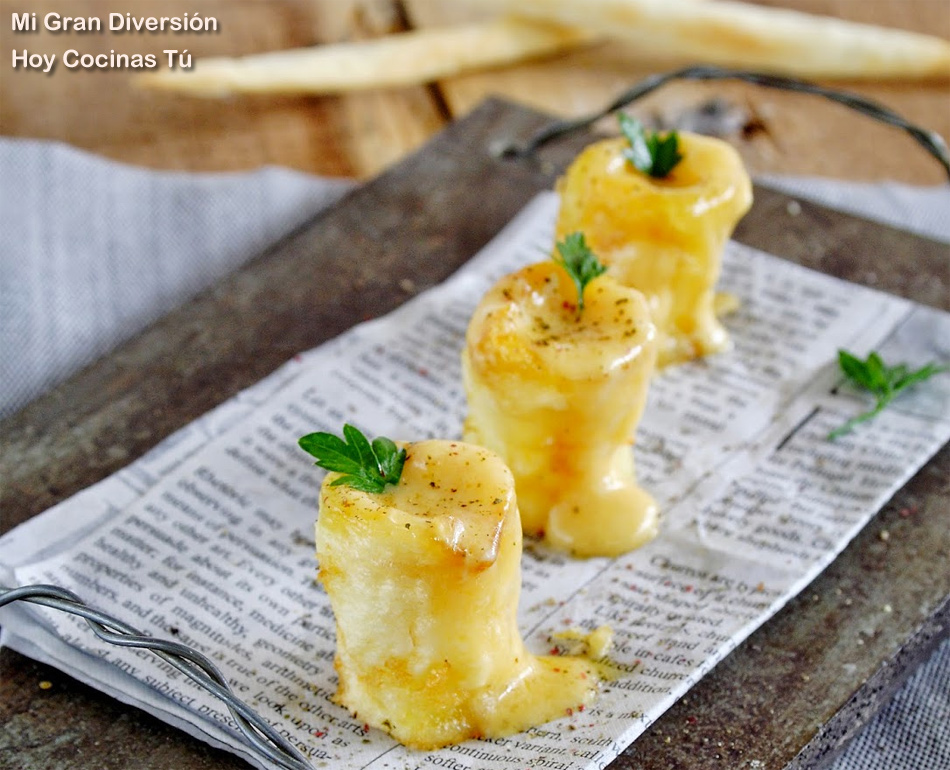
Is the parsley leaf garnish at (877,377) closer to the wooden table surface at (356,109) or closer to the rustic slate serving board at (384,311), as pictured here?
the rustic slate serving board at (384,311)

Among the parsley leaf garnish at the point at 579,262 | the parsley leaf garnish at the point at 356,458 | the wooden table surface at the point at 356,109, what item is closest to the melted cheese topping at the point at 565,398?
the parsley leaf garnish at the point at 579,262

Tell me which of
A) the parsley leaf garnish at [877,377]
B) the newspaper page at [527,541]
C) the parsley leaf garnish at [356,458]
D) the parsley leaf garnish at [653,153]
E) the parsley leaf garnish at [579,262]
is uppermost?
the parsley leaf garnish at [653,153]

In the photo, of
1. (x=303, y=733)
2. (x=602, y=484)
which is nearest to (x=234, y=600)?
(x=303, y=733)

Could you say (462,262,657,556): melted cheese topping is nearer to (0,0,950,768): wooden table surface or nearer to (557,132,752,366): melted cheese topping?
(557,132,752,366): melted cheese topping

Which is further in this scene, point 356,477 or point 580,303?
point 580,303

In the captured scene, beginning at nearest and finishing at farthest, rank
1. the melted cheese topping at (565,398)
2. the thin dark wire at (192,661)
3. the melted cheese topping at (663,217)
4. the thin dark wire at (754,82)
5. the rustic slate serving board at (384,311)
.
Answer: the thin dark wire at (192,661)
the rustic slate serving board at (384,311)
the melted cheese topping at (565,398)
the melted cheese topping at (663,217)
the thin dark wire at (754,82)

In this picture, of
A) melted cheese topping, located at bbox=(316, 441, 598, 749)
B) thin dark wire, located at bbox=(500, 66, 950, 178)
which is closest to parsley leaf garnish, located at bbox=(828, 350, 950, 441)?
thin dark wire, located at bbox=(500, 66, 950, 178)

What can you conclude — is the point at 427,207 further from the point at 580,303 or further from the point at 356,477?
the point at 356,477
